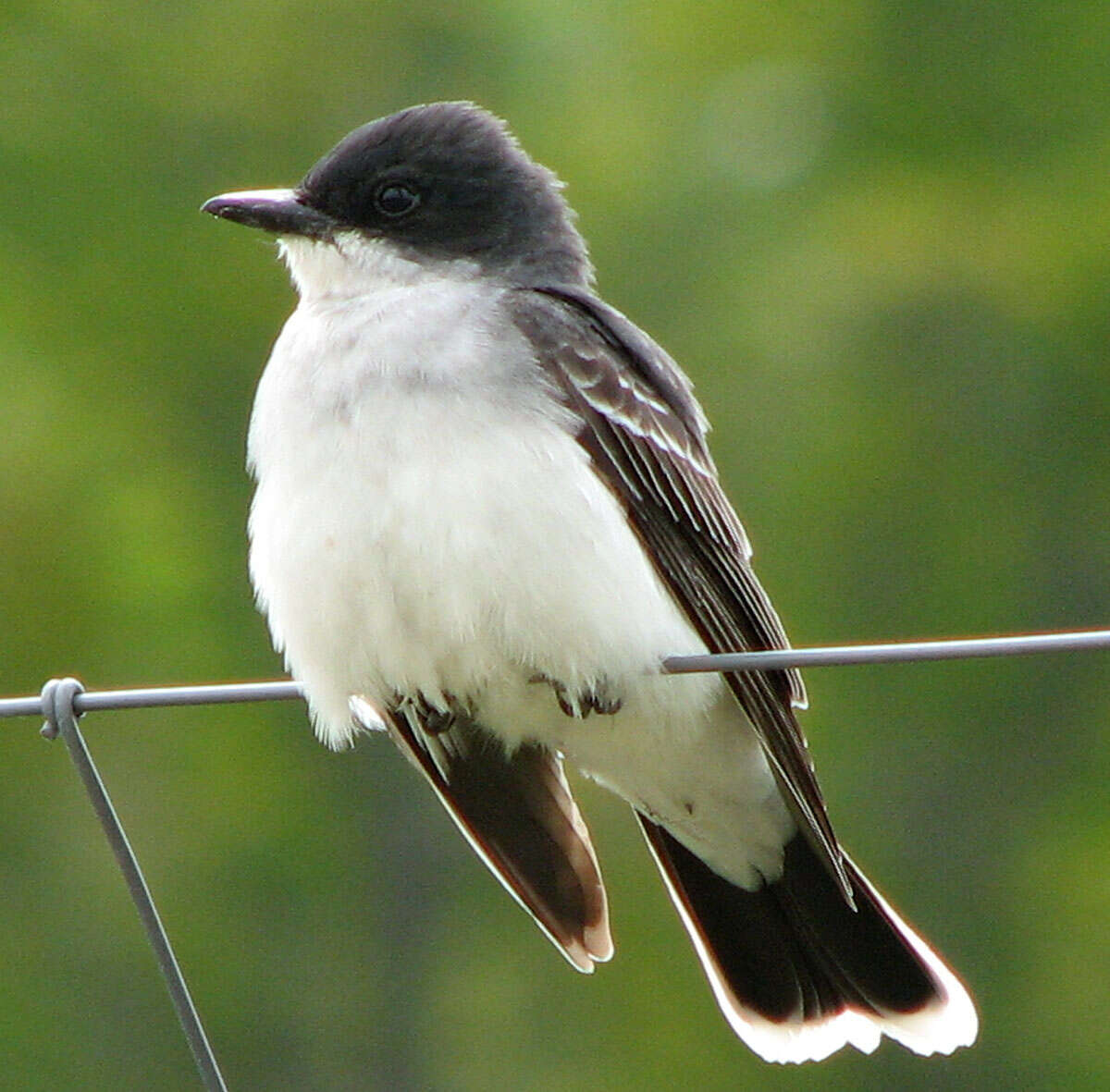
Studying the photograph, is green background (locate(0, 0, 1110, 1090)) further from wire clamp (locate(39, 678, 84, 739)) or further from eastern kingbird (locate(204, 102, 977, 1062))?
wire clamp (locate(39, 678, 84, 739))

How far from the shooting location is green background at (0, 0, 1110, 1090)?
991 centimetres

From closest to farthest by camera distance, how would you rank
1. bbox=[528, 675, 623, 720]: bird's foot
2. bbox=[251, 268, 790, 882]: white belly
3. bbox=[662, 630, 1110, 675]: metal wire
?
bbox=[662, 630, 1110, 675]: metal wire
bbox=[251, 268, 790, 882]: white belly
bbox=[528, 675, 623, 720]: bird's foot

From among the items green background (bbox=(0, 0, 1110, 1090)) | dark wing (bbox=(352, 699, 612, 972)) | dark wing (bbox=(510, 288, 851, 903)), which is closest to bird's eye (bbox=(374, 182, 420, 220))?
dark wing (bbox=(510, 288, 851, 903))

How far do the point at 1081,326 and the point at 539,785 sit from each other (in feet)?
22.9

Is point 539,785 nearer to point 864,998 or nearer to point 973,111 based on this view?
point 864,998

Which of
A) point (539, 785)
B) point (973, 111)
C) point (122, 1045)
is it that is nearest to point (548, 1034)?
point (122, 1045)

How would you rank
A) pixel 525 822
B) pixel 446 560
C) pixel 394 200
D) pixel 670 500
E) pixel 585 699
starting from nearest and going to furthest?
pixel 446 560, pixel 585 699, pixel 670 500, pixel 525 822, pixel 394 200

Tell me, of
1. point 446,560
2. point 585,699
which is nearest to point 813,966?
point 585,699

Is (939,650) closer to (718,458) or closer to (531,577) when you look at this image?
(531,577)

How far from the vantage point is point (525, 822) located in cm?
419

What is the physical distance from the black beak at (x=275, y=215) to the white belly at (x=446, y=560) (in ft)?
0.94

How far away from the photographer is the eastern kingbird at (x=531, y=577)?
370 centimetres

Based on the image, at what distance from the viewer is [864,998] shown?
4.12 m

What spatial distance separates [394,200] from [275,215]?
9.2 inches
